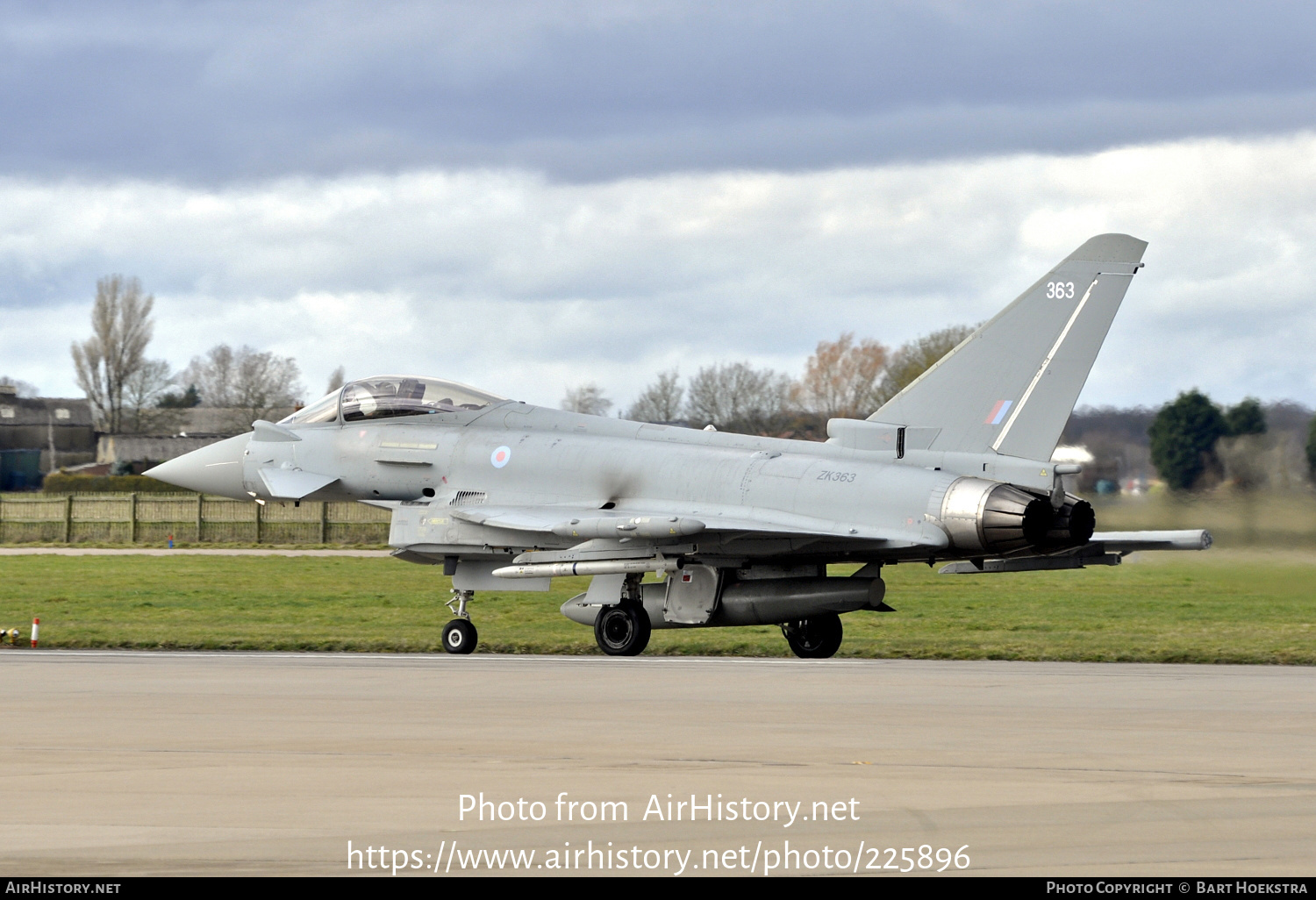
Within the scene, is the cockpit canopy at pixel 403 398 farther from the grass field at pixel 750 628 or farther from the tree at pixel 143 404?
the tree at pixel 143 404

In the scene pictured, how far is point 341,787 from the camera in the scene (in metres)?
8.16

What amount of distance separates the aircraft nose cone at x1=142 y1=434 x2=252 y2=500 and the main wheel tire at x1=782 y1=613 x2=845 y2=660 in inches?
318

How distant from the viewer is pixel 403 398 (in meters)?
20.6

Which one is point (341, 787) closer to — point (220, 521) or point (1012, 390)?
point (1012, 390)

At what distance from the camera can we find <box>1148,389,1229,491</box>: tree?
58.9 feet

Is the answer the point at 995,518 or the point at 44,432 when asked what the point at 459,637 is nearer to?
the point at 995,518

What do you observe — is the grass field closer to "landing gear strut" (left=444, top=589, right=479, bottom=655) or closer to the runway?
"landing gear strut" (left=444, top=589, right=479, bottom=655)

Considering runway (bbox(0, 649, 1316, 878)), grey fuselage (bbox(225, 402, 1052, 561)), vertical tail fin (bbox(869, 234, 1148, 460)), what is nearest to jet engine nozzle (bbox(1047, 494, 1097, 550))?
grey fuselage (bbox(225, 402, 1052, 561))

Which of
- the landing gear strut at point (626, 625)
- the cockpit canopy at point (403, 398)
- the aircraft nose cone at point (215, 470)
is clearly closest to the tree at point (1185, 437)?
the landing gear strut at point (626, 625)

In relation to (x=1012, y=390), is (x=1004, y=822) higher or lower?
lower

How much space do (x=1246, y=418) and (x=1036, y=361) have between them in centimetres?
287

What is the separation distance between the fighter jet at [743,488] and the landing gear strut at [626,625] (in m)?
0.03
